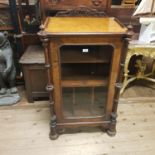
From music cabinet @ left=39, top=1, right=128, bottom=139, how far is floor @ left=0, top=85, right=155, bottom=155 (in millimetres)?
105

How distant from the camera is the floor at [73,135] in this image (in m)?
1.51

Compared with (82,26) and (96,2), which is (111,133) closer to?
(82,26)

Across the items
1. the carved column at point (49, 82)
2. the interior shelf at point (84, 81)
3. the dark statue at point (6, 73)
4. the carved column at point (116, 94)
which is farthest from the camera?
the dark statue at point (6, 73)

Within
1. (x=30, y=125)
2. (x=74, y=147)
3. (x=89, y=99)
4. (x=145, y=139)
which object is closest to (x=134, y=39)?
(x=89, y=99)

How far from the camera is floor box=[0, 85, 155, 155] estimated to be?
151 cm

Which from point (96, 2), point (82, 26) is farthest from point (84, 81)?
point (96, 2)

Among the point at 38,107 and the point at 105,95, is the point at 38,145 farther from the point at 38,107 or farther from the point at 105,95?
the point at 105,95

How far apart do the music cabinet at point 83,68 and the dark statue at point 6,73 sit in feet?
2.17

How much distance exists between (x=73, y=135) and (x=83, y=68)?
0.62m

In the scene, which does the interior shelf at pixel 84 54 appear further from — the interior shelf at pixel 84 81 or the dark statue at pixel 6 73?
the dark statue at pixel 6 73

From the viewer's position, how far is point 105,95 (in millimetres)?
1481

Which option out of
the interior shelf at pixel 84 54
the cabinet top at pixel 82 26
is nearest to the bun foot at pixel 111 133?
the interior shelf at pixel 84 54

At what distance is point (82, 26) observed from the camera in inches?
51.3

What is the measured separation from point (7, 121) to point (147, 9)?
1.71 meters
